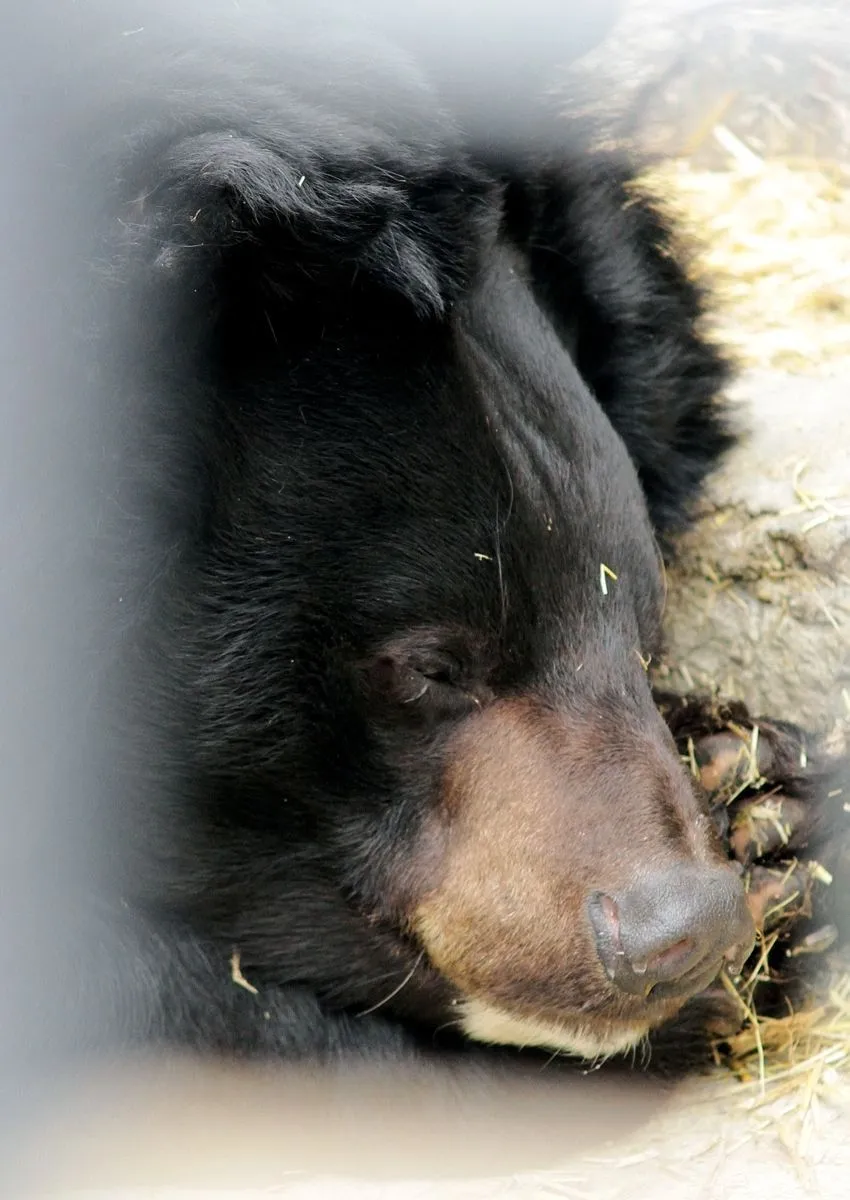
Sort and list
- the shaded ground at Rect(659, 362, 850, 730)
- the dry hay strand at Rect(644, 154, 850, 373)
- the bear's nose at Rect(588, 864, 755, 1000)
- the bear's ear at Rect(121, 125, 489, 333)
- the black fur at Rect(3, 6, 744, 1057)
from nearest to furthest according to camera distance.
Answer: the bear's ear at Rect(121, 125, 489, 333) → the black fur at Rect(3, 6, 744, 1057) → the bear's nose at Rect(588, 864, 755, 1000) → the shaded ground at Rect(659, 362, 850, 730) → the dry hay strand at Rect(644, 154, 850, 373)

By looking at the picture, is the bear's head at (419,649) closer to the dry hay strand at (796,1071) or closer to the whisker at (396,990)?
the whisker at (396,990)

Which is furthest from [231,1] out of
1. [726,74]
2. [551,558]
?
[726,74]

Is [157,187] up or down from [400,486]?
up

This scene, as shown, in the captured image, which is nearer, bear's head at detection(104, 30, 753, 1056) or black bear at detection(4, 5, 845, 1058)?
black bear at detection(4, 5, 845, 1058)

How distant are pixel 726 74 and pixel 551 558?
3.57 m

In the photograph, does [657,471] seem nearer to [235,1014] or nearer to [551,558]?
[551,558]

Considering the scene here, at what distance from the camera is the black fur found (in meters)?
2.38

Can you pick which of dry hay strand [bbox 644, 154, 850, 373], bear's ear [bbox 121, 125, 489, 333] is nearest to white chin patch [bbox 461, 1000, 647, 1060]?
bear's ear [bbox 121, 125, 489, 333]

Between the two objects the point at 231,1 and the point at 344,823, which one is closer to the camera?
the point at 231,1

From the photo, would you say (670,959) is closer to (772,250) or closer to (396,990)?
(396,990)

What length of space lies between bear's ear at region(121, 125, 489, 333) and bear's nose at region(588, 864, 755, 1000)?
3.31 feet

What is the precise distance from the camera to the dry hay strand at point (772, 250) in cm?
418

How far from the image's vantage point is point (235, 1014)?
2900 mm

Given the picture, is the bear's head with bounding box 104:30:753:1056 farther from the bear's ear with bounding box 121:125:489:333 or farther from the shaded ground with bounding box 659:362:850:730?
the shaded ground with bounding box 659:362:850:730
